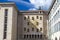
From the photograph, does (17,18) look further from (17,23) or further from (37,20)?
(37,20)

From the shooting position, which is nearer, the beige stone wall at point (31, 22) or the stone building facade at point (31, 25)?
the stone building facade at point (31, 25)

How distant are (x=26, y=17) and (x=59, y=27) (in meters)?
29.4

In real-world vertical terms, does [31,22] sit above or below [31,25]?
above

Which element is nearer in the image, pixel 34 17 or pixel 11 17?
pixel 11 17

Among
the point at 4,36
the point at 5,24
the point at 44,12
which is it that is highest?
the point at 44,12

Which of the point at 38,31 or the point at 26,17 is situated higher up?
the point at 26,17

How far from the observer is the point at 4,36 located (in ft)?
175

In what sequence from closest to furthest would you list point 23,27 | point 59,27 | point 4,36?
1. point 59,27
2. point 4,36
3. point 23,27

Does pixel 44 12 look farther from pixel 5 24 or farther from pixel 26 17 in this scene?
pixel 5 24

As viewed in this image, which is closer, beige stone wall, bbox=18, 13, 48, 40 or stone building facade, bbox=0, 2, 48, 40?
stone building facade, bbox=0, 2, 48, 40

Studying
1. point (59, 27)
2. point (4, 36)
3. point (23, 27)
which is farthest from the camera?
point (23, 27)

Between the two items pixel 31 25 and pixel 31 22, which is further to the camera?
pixel 31 22

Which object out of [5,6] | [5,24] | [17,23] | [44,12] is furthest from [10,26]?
[44,12]

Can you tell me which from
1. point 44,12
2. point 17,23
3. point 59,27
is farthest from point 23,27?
point 59,27
